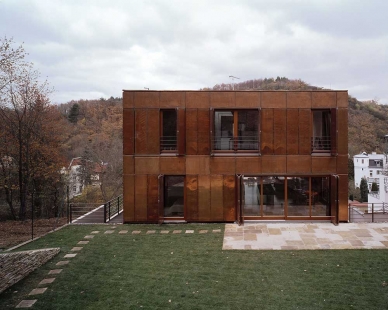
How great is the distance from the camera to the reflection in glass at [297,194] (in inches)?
464

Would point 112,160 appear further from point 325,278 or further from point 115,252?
point 325,278

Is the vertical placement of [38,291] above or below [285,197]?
below

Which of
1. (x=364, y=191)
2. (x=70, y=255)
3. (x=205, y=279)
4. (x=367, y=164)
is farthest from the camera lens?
(x=367, y=164)

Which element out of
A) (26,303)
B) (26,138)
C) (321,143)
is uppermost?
(26,138)

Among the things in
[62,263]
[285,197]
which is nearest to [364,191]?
[285,197]

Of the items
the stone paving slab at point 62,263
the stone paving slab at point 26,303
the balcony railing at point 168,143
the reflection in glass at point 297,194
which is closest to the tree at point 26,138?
the balcony railing at point 168,143

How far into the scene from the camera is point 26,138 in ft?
60.5

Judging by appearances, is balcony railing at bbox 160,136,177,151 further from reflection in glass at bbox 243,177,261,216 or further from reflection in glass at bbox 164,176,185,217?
reflection in glass at bbox 243,177,261,216

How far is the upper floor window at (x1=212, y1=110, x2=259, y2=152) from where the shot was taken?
11.8 metres

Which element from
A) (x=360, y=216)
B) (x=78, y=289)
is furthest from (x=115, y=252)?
(x=360, y=216)

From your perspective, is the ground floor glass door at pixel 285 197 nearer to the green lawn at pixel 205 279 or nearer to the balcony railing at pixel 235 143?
the balcony railing at pixel 235 143

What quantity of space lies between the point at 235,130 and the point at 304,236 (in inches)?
187

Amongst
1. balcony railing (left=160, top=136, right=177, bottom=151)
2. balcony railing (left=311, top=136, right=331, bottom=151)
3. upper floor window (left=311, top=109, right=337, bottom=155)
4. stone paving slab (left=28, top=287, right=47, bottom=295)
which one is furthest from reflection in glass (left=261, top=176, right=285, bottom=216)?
stone paving slab (left=28, top=287, right=47, bottom=295)

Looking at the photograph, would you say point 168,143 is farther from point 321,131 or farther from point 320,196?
point 320,196
